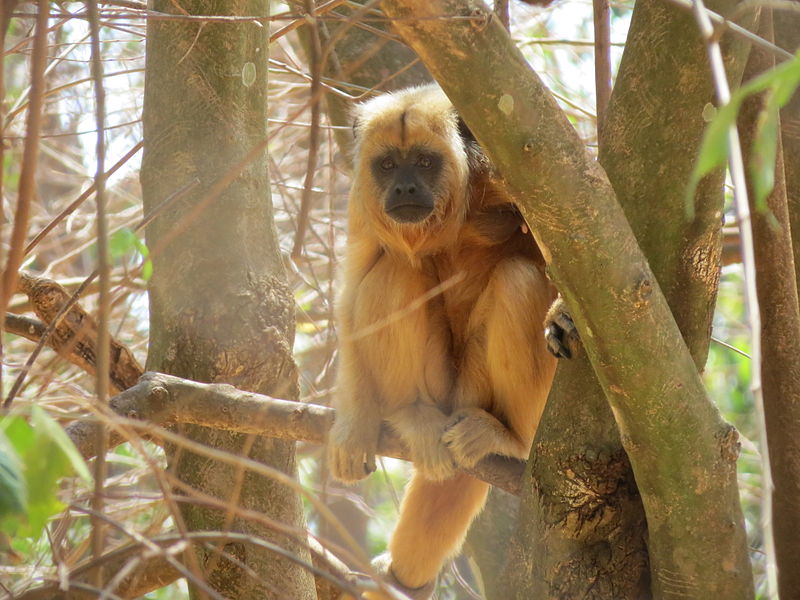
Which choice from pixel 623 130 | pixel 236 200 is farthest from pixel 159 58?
pixel 623 130

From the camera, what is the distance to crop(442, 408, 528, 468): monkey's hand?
4270 mm

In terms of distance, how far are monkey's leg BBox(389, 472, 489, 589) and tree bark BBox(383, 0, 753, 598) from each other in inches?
70.7

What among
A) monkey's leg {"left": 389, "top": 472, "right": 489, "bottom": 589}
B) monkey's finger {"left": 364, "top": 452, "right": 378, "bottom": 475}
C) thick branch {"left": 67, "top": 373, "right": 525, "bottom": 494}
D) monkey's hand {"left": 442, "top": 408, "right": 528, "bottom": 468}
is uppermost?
thick branch {"left": 67, "top": 373, "right": 525, "bottom": 494}

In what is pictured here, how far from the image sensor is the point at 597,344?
2688 mm

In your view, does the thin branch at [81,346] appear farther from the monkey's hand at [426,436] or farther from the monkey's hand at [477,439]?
the monkey's hand at [477,439]

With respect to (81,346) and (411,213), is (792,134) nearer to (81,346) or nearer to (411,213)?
(411,213)

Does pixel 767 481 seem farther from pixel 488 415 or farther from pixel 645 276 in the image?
pixel 488 415

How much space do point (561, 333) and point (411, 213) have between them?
1.55 meters

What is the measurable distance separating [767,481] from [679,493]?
1395 mm

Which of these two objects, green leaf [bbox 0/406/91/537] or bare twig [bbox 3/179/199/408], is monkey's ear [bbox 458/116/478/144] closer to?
bare twig [bbox 3/179/199/408]

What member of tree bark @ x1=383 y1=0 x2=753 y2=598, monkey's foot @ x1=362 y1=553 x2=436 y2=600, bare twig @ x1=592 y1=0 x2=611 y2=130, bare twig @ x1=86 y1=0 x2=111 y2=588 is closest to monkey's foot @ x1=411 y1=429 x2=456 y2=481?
monkey's foot @ x1=362 y1=553 x2=436 y2=600

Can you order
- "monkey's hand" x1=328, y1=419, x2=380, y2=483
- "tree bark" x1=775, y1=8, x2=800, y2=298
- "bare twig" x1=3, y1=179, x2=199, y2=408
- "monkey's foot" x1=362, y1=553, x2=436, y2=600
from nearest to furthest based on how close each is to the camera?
"bare twig" x1=3, y1=179, x2=199, y2=408 → "tree bark" x1=775, y1=8, x2=800, y2=298 → "monkey's hand" x1=328, y1=419, x2=380, y2=483 → "monkey's foot" x1=362, y1=553, x2=436, y2=600

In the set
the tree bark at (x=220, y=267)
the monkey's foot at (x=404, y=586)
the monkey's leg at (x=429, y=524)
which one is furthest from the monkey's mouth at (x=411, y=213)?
the monkey's foot at (x=404, y=586)

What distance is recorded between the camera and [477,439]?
4320mm
